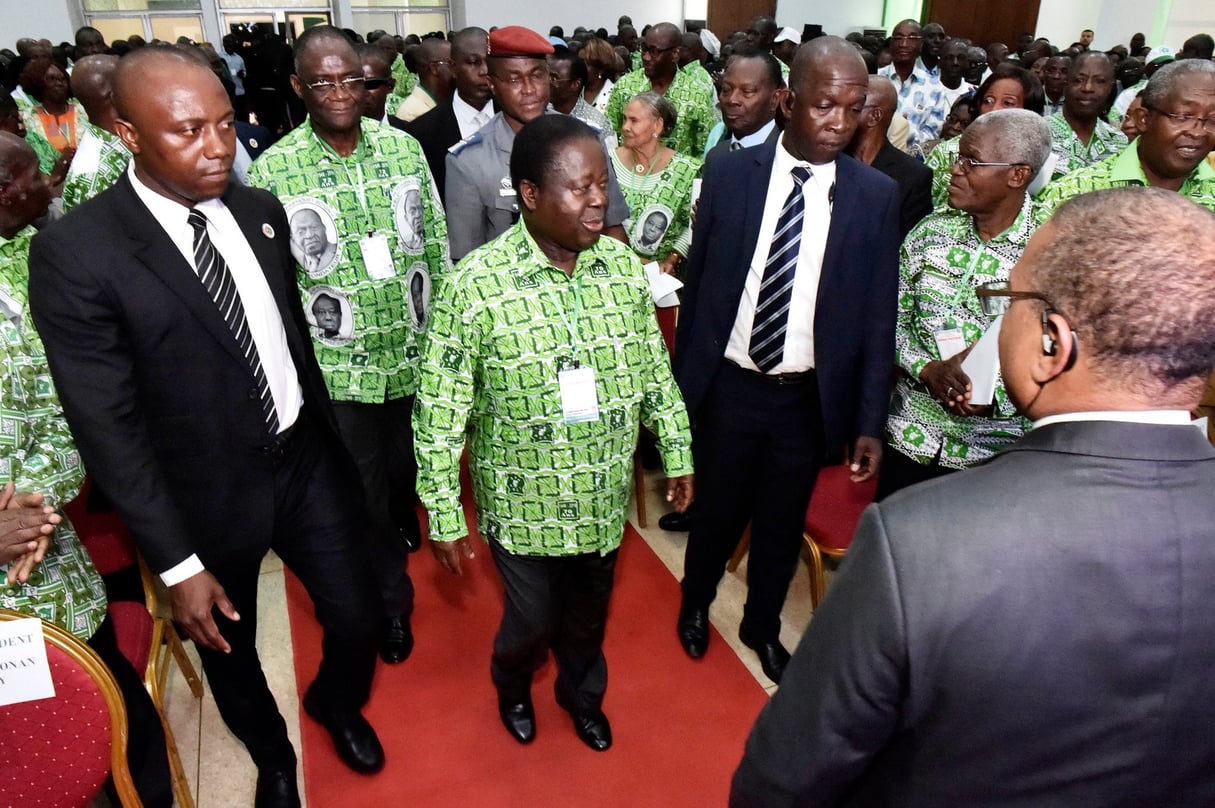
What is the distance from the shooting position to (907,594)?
2.87 ft

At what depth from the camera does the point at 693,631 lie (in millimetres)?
2797

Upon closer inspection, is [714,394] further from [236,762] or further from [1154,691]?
[236,762]

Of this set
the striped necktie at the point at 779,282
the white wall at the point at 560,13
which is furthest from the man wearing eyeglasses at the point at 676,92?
the white wall at the point at 560,13

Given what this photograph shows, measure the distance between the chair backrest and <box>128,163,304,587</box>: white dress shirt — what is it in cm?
22

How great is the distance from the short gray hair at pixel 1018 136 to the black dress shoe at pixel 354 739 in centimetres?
247

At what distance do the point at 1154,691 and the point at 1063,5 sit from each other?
17729mm

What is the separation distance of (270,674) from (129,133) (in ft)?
6.18

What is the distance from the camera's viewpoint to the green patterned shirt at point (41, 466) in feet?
5.75

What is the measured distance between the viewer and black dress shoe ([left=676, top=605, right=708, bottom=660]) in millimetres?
2779

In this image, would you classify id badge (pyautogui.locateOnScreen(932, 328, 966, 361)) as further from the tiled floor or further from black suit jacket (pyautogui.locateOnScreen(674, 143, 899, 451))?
the tiled floor

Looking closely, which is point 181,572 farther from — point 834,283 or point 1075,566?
point 834,283

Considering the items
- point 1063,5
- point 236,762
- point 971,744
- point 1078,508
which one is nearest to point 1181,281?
point 1078,508

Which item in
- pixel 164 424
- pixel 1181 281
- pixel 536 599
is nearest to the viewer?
pixel 1181 281

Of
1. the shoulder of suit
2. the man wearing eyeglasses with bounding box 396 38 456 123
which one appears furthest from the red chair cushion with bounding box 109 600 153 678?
the man wearing eyeglasses with bounding box 396 38 456 123
